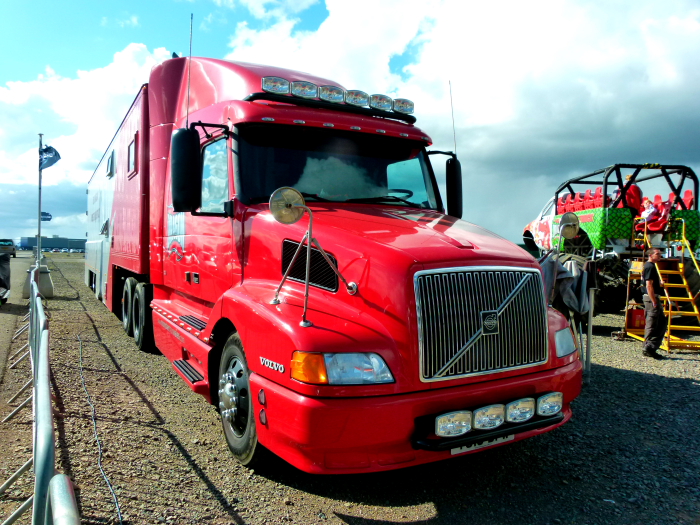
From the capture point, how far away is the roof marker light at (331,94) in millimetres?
4707

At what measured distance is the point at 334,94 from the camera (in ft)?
15.6

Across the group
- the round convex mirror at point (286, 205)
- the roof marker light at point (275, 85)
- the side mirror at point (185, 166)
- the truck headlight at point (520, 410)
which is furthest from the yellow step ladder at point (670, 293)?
the side mirror at point (185, 166)

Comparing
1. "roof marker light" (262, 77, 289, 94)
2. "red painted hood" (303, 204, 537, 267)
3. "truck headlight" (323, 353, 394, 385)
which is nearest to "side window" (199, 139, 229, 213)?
"roof marker light" (262, 77, 289, 94)

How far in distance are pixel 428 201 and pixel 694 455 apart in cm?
303

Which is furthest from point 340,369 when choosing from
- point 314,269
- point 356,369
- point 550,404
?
point 550,404

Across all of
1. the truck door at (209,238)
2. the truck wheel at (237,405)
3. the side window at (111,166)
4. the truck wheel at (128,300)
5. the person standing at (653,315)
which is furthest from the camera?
the side window at (111,166)

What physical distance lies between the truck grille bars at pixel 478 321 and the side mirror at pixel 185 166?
2.14 metres

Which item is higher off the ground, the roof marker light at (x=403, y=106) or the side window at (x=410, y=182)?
the roof marker light at (x=403, y=106)

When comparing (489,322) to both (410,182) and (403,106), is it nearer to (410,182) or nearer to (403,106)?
(410,182)

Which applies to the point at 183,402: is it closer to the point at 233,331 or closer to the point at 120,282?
the point at 233,331

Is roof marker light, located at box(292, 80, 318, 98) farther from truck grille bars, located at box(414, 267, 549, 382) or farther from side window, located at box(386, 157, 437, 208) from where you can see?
truck grille bars, located at box(414, 267, 549, 382)

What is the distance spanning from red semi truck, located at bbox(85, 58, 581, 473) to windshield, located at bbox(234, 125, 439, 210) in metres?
0.01

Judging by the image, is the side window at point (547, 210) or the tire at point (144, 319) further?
the side window at point (547, 210)

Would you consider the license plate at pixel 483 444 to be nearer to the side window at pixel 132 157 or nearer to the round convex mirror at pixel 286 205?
the round convex mirror at pixel 286 205
